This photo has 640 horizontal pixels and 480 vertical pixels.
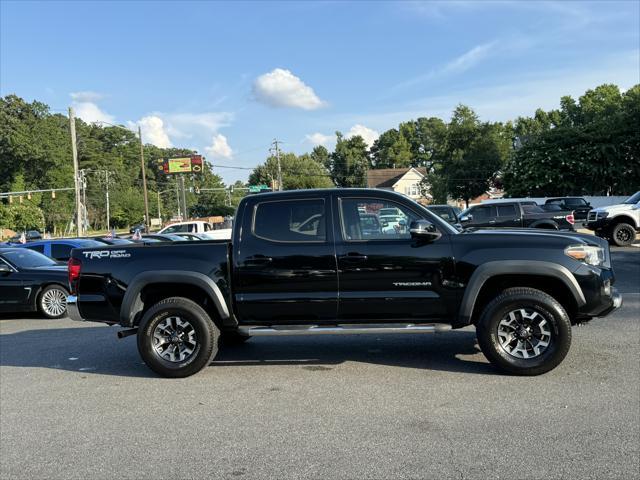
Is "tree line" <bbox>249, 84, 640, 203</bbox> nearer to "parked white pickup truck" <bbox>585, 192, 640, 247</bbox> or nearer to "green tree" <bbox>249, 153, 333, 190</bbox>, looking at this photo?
"green tree" <bbox>249, 153, 333, 190</bbox>

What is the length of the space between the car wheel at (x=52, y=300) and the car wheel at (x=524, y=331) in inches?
320

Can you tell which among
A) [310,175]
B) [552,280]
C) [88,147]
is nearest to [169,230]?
[552,280]

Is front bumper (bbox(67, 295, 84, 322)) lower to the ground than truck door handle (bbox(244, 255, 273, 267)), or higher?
lower

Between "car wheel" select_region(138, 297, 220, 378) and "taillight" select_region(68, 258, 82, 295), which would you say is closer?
"car wheel" select_region(138, 297, 220, 378)

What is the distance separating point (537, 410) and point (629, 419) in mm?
666

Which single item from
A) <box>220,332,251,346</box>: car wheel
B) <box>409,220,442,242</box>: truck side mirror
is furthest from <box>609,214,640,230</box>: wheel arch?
<box>220,332,251,346</box>: car wheel

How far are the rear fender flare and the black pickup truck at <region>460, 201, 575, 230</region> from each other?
14133 mm

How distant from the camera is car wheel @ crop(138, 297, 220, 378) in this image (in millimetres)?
5809

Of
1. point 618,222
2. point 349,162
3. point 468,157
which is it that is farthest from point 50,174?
point 618,222

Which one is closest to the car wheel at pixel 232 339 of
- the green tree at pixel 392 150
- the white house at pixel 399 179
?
the white house at pixel 399 179

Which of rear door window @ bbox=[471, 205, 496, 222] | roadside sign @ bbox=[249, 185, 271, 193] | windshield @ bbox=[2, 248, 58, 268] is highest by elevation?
roadside sign @ bbox=[249, 185, 271, 193]

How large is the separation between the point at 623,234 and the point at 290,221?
636 inches

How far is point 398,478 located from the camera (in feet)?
11.4

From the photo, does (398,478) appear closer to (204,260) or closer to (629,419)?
(629,419)
